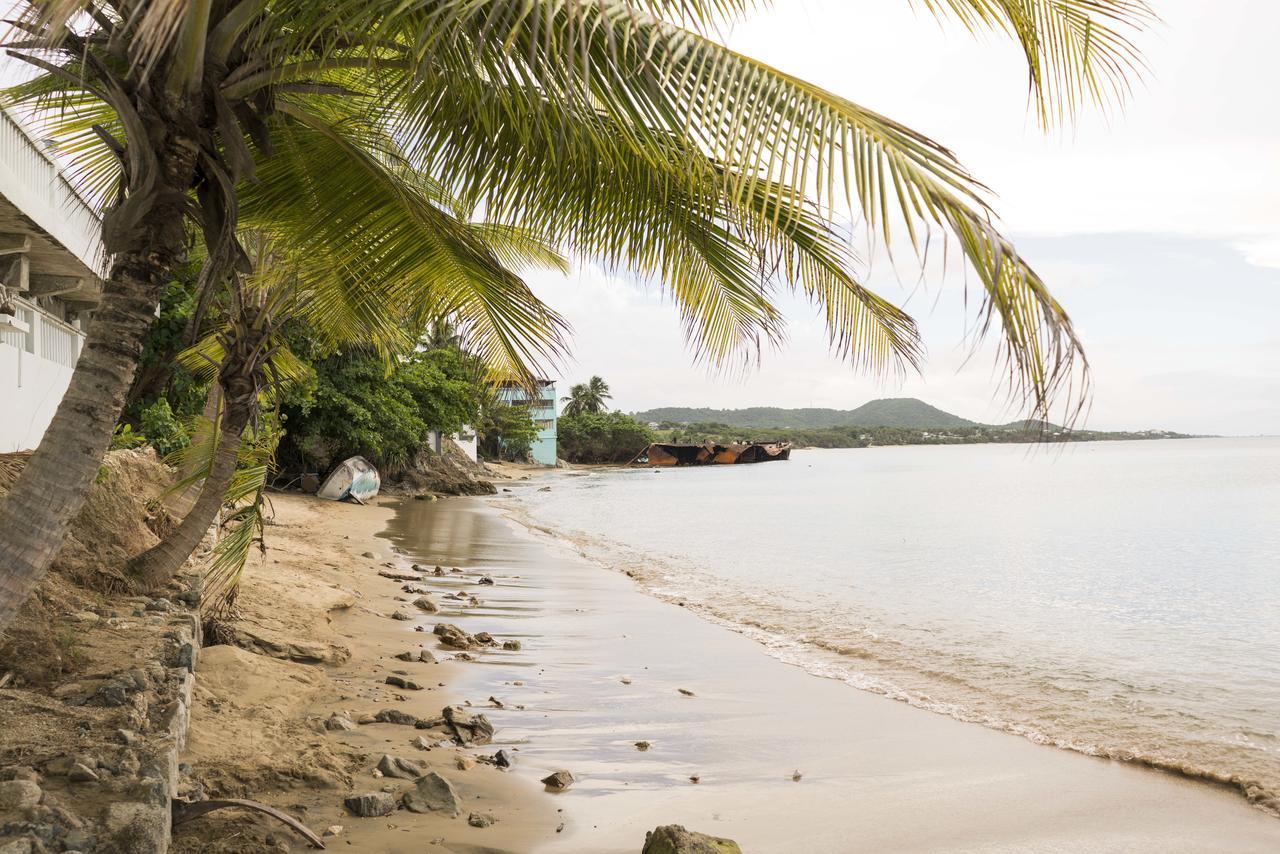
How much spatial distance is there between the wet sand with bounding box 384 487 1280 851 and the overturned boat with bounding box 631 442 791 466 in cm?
8765

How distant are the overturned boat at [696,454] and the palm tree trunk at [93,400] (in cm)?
9229

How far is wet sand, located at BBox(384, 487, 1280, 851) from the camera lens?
4.99m

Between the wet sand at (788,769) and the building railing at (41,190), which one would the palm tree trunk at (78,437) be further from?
the building railing at (41,190)

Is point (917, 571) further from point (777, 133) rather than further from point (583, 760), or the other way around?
point (777, 133)

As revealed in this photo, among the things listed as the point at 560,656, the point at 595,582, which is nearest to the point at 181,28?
the point at 560,656

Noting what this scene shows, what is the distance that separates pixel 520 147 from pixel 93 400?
2.44 m

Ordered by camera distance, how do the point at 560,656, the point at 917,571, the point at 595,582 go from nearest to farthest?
the point at 560,656 < the point at 595,582 < the point at 917,571

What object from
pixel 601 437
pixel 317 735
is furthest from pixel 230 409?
pixel 601 437

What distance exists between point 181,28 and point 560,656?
21.2ft

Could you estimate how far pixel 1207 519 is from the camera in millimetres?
30875

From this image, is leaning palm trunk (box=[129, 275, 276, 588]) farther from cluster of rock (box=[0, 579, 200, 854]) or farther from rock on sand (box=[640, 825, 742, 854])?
rock on sand (box=[640, 825, 742, 854])

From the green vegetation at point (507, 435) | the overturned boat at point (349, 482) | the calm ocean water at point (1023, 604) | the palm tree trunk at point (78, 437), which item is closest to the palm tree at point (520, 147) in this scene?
the palm tree trunk at point (78, 437)

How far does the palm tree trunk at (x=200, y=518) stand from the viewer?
7.03 meters

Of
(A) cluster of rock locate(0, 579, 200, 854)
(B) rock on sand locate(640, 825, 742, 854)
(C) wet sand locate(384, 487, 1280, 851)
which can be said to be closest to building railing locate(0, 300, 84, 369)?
(C) wet sand locate(384, 487, 1280, 851)
